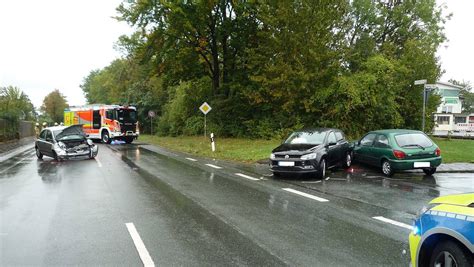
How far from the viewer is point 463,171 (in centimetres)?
1316

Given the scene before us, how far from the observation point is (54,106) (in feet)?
296

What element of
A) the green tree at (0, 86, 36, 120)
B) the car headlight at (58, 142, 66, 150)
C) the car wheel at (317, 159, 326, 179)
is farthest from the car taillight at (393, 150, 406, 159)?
the green tree at (0, 86, 36, 120)

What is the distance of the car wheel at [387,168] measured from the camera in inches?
471

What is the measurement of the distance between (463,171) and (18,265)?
44.8ft

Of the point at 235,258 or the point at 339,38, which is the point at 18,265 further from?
the point at 339,38

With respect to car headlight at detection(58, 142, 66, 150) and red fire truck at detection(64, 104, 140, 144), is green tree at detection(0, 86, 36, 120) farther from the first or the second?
car headlight at detection(58, 142, 66, 150)

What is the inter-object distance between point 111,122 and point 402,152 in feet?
77.5

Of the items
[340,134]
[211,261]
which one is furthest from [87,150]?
[211,261]

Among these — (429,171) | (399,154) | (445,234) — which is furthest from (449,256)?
(429,171)

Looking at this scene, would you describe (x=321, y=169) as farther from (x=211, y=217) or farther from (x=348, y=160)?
(x=211, y=217)

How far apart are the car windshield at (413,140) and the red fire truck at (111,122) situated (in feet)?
73.8

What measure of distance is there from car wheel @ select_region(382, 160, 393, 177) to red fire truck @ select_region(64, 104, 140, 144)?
22.1 meters

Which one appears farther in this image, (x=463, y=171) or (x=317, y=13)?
(x=317, y=13)

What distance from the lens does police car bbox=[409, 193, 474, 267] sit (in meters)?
3.19
